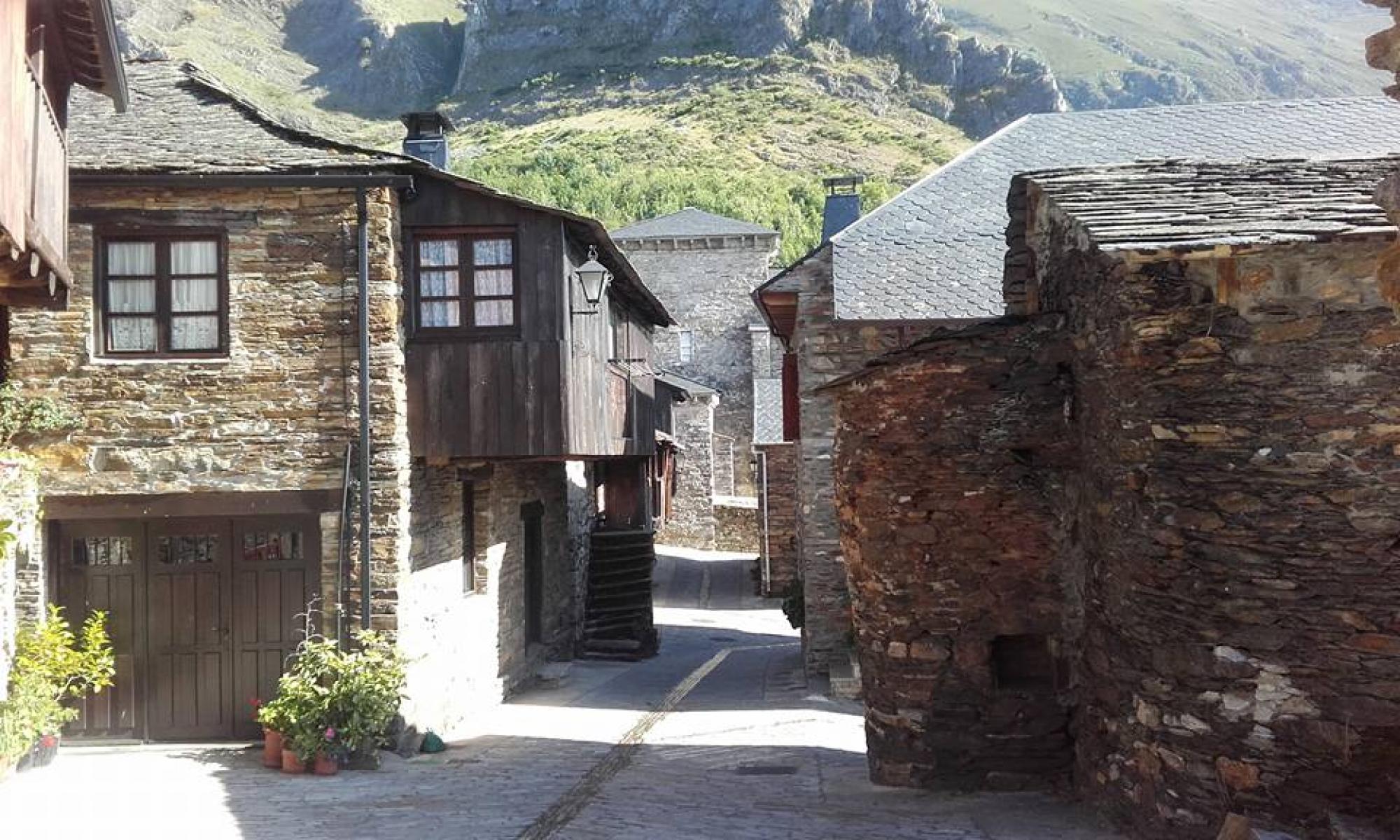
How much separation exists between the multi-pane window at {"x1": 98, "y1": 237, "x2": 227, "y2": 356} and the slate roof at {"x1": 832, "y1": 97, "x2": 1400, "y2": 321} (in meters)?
6.60

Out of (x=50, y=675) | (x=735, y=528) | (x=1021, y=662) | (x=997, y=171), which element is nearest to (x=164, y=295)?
(x=50, y=675)

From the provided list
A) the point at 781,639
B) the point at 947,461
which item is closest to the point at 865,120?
the point at 781,639

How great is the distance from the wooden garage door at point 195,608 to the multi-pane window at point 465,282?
2316 millimetres

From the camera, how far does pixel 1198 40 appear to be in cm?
14225

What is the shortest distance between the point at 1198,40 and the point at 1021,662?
149 meters

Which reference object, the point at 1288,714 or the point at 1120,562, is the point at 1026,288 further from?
the point at 1288,714

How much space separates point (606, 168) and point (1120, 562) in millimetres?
65318

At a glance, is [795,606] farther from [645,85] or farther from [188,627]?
[645,85]

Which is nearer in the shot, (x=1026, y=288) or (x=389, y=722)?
(x=1026, y=288)

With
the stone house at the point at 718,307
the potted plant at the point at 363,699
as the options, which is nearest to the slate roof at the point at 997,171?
the potted plant at the point at 363,699

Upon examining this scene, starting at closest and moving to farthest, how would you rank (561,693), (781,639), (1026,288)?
1. (1026,288)
2. (561,693)
3. (781,639)

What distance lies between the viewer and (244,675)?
1227 cm

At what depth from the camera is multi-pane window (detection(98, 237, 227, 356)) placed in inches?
474

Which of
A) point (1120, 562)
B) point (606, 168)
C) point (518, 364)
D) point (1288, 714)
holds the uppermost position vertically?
point (606, 168)
